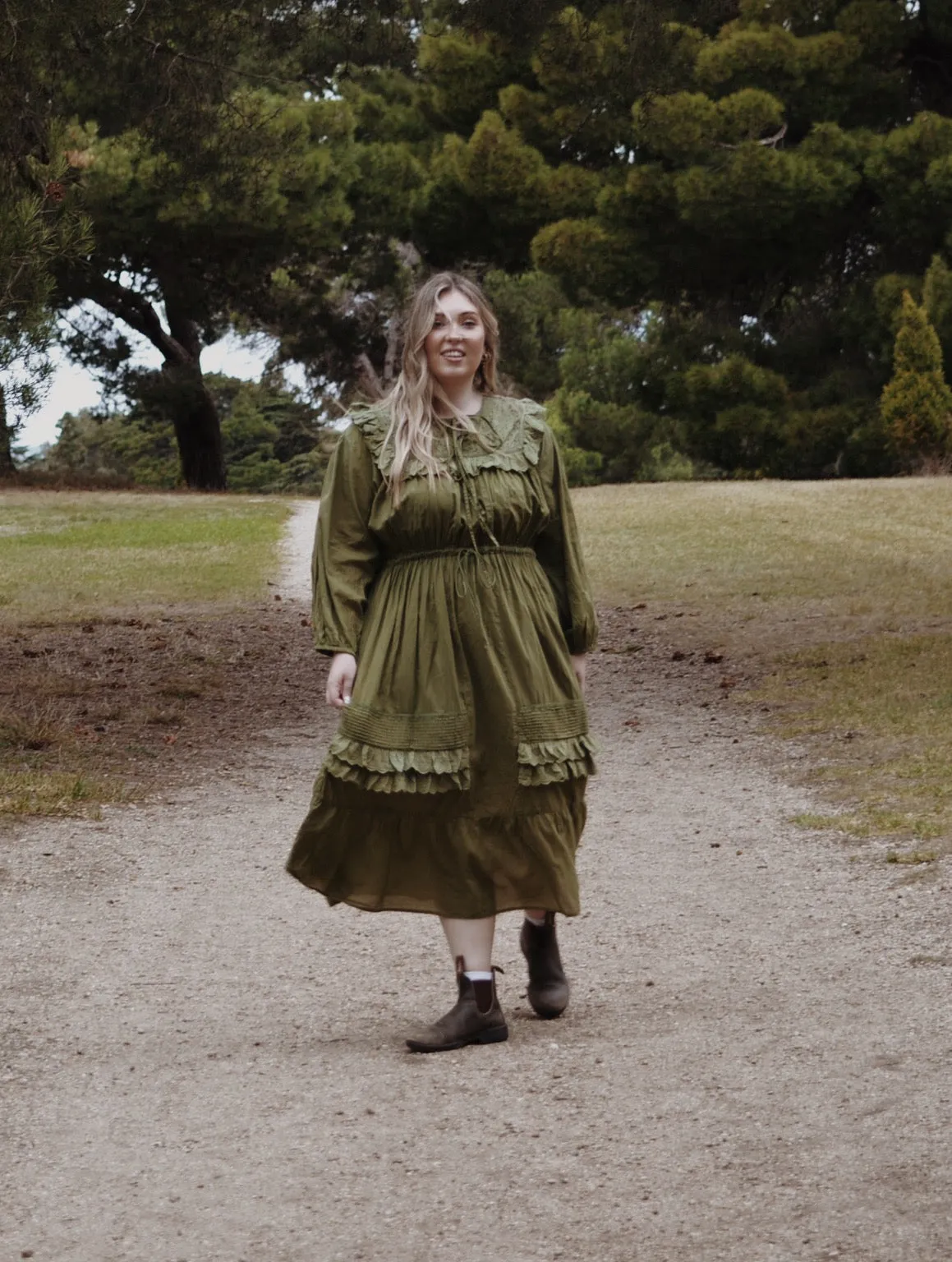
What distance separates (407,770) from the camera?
411 cm

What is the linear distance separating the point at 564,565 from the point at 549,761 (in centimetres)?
52

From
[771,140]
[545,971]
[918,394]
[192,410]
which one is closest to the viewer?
[545,971]

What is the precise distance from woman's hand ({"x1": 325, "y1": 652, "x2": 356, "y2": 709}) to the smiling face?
2.37 ft

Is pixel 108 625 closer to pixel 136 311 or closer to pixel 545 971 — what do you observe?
pixel 545 971

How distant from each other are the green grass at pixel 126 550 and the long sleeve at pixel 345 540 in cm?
1046

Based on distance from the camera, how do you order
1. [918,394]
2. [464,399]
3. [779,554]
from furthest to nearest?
[918,394]
[779,554]
[464,399]

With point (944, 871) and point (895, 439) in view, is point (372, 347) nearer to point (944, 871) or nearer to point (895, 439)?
point (895, 439)

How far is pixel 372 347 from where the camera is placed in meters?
32.3

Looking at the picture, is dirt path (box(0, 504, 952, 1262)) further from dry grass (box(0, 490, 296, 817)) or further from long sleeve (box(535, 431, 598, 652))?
dry grass (box(0, 490, 296, 817))

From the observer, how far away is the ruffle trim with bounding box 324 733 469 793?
4113 mm

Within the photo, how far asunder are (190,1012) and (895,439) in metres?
23.3

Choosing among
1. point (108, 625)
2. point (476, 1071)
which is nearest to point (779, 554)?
point (108, 625)

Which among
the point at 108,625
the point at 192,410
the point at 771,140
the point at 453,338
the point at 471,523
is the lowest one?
the point at 108,625

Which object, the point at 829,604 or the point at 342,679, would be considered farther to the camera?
the point at 829,604
